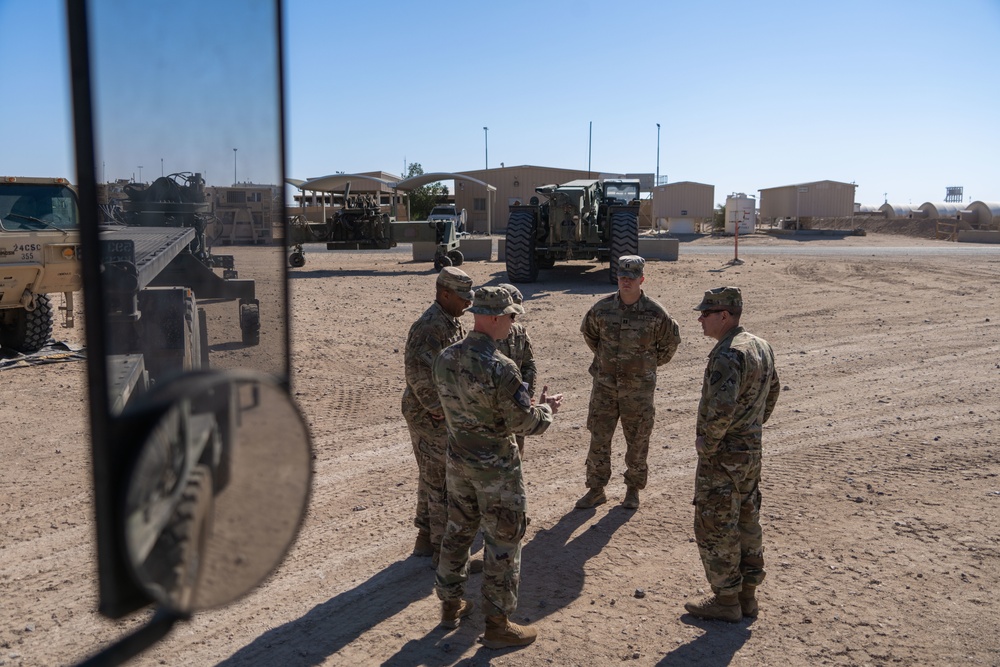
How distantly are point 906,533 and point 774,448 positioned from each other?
63.2 inches

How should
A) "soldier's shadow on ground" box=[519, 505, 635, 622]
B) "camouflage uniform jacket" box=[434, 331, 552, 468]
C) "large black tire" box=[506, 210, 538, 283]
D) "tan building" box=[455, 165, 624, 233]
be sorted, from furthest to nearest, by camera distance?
"tan building" box=[455, 165, 624, 233], "large black tire" box=[506, 210, 538, 283], "soldier's shadow on ground" box=[519, 505, 635, 622], "camouflage uniform jacket" box=[434, 331, 552, 468]

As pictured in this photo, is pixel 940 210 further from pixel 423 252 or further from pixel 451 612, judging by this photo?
pixel 451 612

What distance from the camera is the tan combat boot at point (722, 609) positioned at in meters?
3.90

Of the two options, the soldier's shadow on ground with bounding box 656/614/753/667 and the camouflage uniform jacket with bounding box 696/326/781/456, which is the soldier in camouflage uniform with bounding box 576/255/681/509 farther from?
the soldier's shadow on ground with bounding box 656/614/753/667

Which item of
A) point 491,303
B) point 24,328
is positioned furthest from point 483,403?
point 24,328

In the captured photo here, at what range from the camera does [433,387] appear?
4273 mm

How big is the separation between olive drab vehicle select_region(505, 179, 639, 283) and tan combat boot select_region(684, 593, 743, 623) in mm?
11919

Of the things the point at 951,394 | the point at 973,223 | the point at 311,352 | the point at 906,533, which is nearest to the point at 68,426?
the point at 311,352

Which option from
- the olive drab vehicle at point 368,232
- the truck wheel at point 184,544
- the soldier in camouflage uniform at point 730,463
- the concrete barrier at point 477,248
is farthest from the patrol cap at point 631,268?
the concrete barrier at point 477,248

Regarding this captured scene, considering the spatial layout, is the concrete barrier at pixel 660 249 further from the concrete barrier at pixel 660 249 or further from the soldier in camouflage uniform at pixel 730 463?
the soldier in camouflage uniform at pixel 730 463

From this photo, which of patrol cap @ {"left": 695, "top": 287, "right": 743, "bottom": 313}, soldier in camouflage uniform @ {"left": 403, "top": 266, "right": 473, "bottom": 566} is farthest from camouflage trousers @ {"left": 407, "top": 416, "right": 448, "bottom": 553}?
patrol cap @ {"left": 695, "top": 287, "right": 743, "bottom": 313}

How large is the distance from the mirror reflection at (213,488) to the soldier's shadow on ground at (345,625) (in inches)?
102

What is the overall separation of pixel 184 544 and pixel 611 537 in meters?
4.05

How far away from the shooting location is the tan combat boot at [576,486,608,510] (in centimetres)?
529
